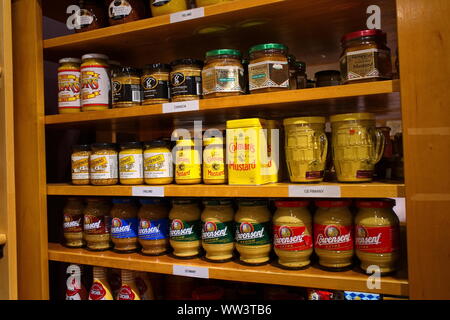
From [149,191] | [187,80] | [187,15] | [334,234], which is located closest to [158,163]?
[149,191]

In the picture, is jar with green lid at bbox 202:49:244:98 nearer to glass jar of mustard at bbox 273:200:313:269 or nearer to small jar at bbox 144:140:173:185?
small jar at bbox 144:140:173:185

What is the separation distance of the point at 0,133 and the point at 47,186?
0.37 metres

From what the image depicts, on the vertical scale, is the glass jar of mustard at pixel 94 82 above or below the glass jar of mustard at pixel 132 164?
above

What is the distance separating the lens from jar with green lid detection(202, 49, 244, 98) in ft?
4.28

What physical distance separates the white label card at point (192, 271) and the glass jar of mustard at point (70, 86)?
32.4 inches

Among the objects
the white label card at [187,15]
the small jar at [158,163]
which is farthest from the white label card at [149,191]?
the white label card at [187,15]

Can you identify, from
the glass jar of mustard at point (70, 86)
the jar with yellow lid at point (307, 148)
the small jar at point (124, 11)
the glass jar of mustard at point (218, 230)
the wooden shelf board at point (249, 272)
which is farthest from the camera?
the glass jar of mustard at point (70, 86)

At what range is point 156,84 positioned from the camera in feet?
4.73

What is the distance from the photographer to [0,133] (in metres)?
1.36

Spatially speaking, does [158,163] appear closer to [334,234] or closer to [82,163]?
[82,163]

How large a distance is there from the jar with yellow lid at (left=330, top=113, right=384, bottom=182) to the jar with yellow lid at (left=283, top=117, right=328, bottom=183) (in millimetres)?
61

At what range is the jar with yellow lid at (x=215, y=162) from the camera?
138 cm

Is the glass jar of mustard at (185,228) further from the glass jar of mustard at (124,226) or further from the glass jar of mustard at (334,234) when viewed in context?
the glass jar of mustard at (334,234)

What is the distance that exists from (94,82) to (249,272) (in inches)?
39.2
